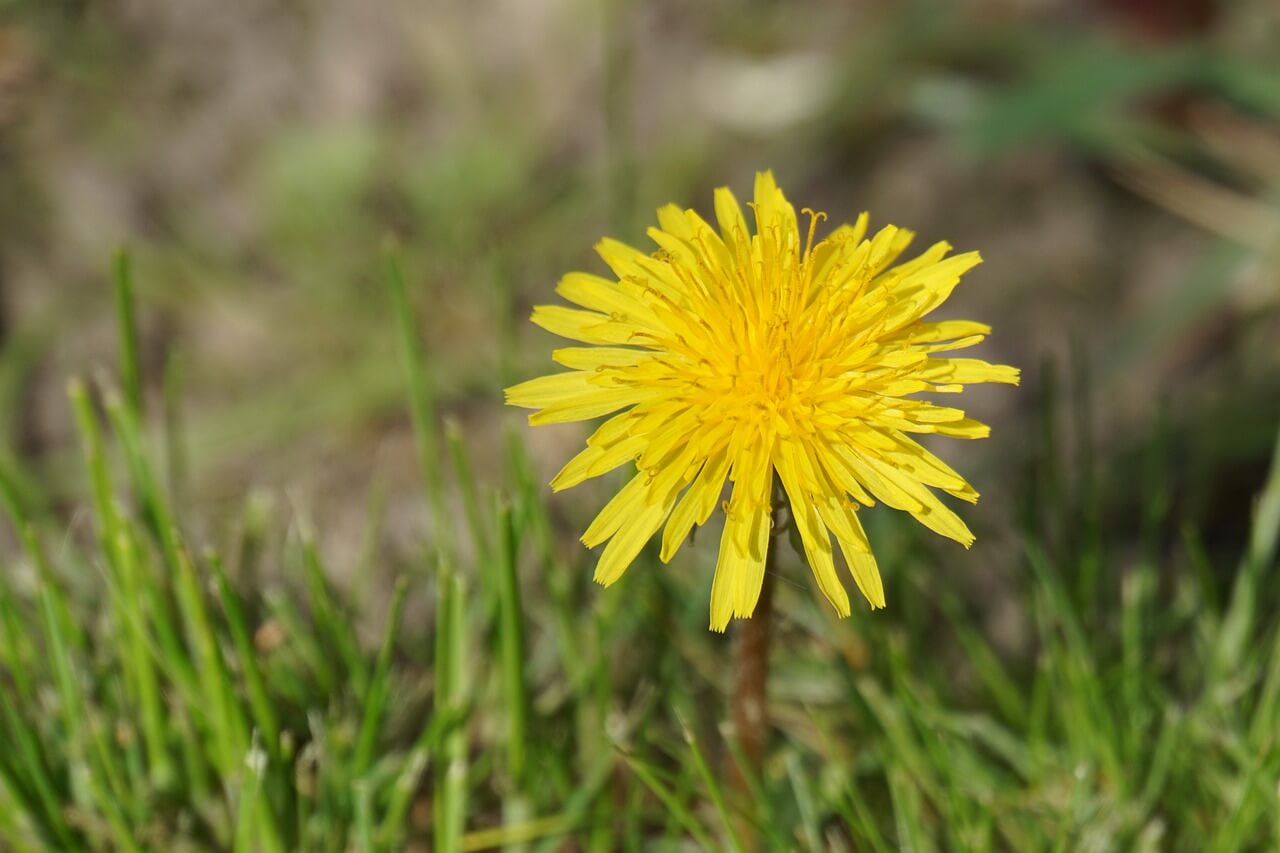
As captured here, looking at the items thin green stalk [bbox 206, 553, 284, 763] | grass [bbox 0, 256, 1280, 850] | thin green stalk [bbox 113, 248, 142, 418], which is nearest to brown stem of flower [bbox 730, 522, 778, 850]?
grass [bbox 0, 256, 1280, 850]

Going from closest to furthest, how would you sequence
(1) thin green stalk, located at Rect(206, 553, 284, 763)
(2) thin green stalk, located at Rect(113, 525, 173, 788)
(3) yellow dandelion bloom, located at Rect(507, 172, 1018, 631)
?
(3) yellow dandelion bloom, located at Rect(507, 172, 1018, 631), (1) thin green stalk, located at Rect(206, 553, 284, 763), (2) thin green stalk, located at Rect(113, 525, 173, 788)

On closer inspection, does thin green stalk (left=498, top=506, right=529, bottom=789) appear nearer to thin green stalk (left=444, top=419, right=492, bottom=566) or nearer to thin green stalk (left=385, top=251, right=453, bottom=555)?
thin green stalk (left=444, top=419, right=492, bottom=566)

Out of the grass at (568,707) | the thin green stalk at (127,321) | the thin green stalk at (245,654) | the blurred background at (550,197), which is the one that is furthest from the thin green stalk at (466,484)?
the blurred background at (550,197)

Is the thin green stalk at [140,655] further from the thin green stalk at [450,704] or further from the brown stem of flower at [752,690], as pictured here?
the brown stem of flower at [752,690]

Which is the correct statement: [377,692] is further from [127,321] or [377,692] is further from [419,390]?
[127,321]

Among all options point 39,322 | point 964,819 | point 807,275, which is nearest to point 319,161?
point 39,322

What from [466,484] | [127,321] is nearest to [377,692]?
[466,484]

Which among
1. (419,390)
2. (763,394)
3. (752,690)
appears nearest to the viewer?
(763,394)

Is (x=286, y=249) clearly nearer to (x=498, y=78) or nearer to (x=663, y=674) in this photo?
(x=498, y=78)
